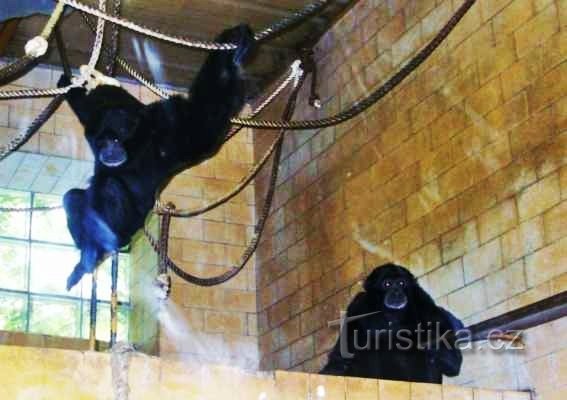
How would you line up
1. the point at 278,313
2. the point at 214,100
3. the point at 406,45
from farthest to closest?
1. the point at 278,313
2. the point at 406,45
3. the point at 214,100

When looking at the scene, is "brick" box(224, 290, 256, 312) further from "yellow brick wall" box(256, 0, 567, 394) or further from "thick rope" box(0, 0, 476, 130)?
"thick rope" box(0, 0, 476, 130)

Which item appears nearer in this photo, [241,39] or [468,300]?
[241,39]

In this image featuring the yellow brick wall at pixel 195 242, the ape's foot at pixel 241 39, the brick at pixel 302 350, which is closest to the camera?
the ape's foot at pixel 241 39

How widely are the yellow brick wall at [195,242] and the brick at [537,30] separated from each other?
2909 millimetres

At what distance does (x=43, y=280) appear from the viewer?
25.8 ft

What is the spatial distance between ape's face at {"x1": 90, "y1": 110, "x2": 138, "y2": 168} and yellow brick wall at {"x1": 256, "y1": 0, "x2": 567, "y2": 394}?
162 cm

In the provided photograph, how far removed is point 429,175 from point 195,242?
214 centimetres

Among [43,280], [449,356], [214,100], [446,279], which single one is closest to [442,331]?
[449,356]

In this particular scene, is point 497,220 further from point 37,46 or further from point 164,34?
point 37,46

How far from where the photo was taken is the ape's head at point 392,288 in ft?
18.5

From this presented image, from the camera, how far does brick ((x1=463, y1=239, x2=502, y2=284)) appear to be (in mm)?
5652

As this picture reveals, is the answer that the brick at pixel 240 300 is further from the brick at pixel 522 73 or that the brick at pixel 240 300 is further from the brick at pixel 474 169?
the brick at pixel 522 73

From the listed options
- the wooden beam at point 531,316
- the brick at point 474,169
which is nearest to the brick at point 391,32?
the brick at point 474,169

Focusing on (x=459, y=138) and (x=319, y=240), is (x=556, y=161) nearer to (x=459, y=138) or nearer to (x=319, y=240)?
(x=459, y=138)
